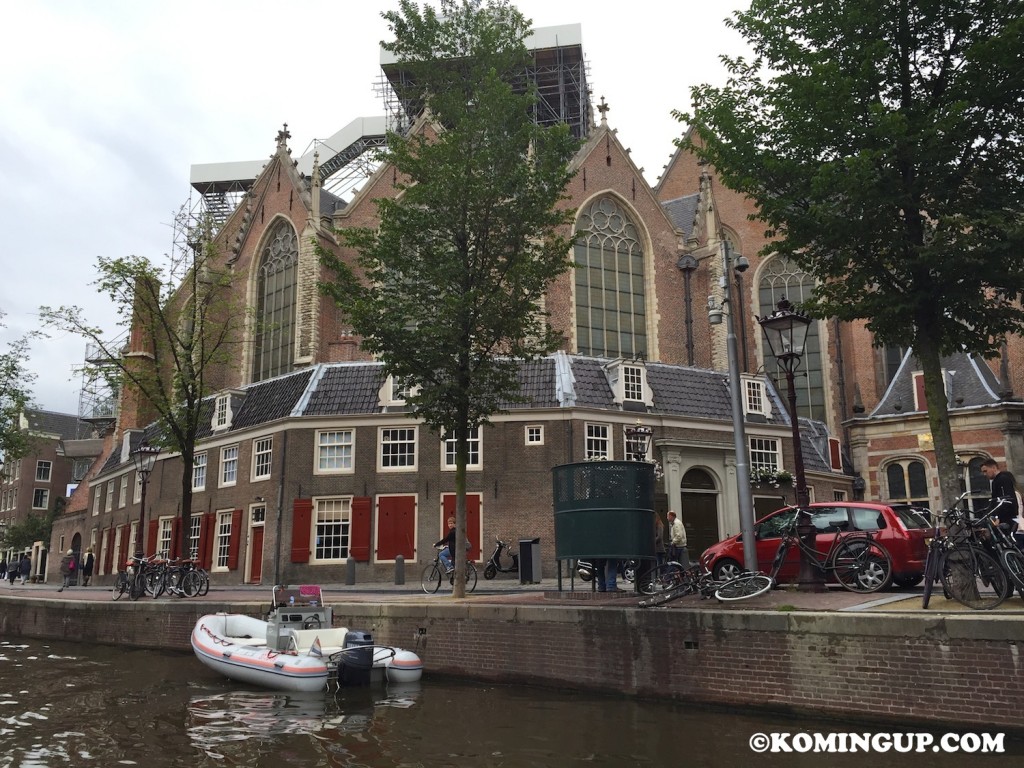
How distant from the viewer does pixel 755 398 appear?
2866cm

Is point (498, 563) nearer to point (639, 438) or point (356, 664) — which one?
point (639, 438)

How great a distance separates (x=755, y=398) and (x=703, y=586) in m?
17.7

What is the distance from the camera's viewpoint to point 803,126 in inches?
480

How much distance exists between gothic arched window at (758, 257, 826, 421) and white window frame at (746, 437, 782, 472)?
352 inches

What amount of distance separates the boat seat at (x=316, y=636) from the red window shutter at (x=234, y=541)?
1415 cm

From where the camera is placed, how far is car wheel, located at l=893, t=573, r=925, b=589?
12.1 meters

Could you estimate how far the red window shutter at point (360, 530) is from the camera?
2484cm

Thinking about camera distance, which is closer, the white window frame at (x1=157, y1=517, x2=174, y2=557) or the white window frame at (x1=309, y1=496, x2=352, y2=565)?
the white window frame at (x1=309, y1=496, x2=352, y2=565)

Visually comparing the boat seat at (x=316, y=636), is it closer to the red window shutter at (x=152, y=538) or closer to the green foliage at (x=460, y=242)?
the green foliage at (x=460, y=242)

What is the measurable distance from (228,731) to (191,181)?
6575 cm

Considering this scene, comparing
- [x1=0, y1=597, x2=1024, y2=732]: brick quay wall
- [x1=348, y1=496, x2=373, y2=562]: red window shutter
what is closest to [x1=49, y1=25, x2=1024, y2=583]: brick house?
[x1=348, y1=496, x2=373, y2=562]: red window shutter

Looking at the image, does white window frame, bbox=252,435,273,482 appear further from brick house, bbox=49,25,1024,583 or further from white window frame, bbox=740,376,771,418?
white window frame, bbox=740,376,771,418

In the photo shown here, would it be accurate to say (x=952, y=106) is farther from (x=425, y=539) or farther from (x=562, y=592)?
(x=425, y=539)

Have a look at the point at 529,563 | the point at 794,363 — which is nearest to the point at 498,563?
the point at 529,563
